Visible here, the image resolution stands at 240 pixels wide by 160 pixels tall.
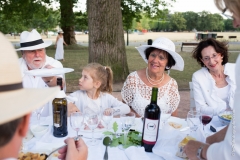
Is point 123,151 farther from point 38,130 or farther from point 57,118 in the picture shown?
point 38,130

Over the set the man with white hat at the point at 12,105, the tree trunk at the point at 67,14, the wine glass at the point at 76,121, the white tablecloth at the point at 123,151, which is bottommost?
the white tablecloth at the point at 123,151

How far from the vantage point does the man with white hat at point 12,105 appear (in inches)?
31.6

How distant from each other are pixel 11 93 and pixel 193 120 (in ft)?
6.07

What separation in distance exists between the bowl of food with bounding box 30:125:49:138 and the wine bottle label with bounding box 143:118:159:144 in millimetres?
907

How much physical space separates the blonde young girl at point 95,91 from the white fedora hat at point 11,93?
2168mm

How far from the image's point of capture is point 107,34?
8.28 metres

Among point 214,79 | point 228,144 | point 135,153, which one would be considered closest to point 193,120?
point 135,153

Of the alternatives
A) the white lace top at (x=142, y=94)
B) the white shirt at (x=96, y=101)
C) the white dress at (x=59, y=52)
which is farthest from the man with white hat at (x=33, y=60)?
the white dress at (x=59, y=52)

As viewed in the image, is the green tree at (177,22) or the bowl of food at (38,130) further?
the green tree at (177,22)

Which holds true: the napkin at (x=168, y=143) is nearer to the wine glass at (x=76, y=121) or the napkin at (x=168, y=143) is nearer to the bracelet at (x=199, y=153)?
the bracelet at (x=199, y=153)

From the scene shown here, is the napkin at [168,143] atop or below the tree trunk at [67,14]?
below

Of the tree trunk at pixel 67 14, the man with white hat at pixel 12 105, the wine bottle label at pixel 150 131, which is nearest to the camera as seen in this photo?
the man with white hat at pixel 12 105

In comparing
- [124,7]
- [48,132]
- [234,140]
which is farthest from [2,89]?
[124,7]

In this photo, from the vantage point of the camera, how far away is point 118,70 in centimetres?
868
